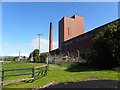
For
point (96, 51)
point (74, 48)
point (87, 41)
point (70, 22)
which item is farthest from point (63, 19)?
Result: point (96, 51)

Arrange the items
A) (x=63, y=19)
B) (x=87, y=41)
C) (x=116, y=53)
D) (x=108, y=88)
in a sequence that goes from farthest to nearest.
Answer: (x=63, y=19)
(x=87, y=41)
(x=116, y=53)
(x=108, y=88)

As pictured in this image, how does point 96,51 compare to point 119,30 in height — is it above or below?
below

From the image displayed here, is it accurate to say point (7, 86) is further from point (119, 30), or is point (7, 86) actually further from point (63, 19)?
point (63, 19)

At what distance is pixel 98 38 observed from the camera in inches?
1221

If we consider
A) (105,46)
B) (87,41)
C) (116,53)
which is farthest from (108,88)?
(87,41)

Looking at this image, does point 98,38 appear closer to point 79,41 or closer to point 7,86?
point 7,86

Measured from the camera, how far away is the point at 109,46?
27.9m

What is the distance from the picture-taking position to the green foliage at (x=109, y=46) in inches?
1067

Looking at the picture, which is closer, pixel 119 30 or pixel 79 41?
pixel 119 30

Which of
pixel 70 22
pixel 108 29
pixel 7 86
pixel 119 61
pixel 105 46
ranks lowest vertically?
pixel 7 86

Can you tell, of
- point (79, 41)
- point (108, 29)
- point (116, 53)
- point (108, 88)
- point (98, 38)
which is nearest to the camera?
point (108, 88)

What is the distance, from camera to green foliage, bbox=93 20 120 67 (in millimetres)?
27102

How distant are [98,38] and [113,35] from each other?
3.36 meters

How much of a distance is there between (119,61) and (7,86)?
49.7 feet
